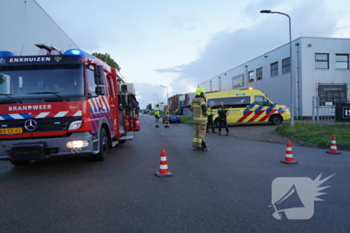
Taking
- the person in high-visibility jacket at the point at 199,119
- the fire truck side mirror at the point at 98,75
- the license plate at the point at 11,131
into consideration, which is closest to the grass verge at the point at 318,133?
the person in high-visibility jacket at the point at 199,119

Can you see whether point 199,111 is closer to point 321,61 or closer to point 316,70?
point 316,70

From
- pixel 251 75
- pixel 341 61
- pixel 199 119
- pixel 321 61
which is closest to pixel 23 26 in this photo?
pixel 199 119

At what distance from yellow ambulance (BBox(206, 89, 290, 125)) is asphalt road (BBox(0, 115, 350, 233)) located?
12192 millimetres

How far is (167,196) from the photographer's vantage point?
14.9 feet

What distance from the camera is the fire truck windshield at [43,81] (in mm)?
6051

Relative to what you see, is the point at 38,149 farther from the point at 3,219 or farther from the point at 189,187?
the point at 189,187

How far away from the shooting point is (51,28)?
19234 mm

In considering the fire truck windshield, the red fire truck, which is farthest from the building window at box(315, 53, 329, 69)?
the fire truck windshield

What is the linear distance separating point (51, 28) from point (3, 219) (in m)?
18.4

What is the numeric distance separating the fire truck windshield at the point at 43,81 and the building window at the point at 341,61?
2546 cm

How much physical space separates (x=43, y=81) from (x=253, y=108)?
52.9 ft

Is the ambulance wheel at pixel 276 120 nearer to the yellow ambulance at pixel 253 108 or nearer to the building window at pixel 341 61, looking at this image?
the yellow ambulance at pixel 253 108

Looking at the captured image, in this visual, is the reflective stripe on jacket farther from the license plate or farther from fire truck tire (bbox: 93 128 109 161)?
the license plate

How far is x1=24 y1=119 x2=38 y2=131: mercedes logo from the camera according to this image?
5.84 meters
